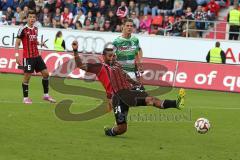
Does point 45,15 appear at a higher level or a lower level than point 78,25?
higher

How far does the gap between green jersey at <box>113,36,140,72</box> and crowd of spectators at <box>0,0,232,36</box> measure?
54.6ft

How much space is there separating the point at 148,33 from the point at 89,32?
345cm

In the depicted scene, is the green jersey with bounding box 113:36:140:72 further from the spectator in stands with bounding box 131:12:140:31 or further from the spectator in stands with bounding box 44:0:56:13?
the spectator in stands with bounding box 44:0:56:13

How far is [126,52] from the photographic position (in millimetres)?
15367

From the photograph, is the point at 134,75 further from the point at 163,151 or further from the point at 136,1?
the point at 136,1

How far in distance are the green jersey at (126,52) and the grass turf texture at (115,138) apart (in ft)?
4.51

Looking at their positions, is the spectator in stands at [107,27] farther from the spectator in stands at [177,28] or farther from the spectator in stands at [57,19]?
the spectator in stands at [177,28]

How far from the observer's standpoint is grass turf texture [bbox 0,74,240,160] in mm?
11438

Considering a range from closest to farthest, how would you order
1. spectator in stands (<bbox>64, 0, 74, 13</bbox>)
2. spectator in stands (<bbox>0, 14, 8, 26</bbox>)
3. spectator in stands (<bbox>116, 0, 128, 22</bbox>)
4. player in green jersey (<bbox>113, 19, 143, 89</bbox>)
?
player in green jersey (<bbox>113, 19, 143, 89</bbox>)
spectator in stands (<bbox>116, 0, 128, 22</bbox>)
spectator in stands (<bbox>0, 14, 8, 26</bbox>)
spectator in stands (<bbox>64, 0, 74, 13</bbox>)

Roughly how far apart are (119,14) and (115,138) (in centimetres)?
2049

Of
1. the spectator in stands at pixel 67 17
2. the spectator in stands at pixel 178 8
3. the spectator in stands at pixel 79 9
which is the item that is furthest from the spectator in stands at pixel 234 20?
the spectator in stands at pixel 67 17

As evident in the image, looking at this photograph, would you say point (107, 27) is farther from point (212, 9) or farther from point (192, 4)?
point (212, 9)

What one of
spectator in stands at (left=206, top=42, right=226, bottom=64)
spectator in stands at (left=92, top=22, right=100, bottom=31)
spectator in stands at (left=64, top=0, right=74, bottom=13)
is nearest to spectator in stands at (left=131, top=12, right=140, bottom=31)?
spectator in stands at (left=92, top=22, right=100, bottom=31)

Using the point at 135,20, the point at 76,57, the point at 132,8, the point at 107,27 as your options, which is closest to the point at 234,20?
the point at 135,20
